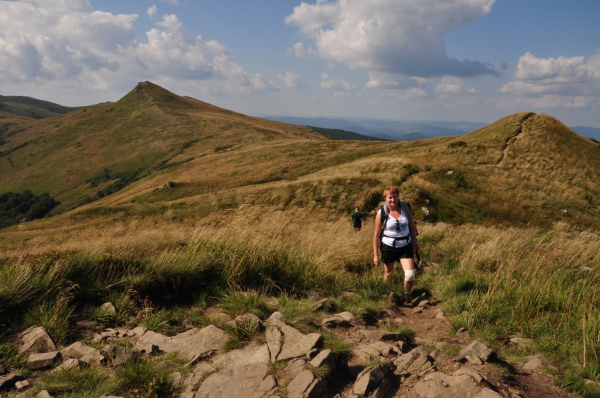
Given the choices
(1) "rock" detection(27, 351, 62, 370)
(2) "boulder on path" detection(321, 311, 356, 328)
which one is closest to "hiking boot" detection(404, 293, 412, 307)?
(2) "boulder on path" detection(321, 311, 356, 328)

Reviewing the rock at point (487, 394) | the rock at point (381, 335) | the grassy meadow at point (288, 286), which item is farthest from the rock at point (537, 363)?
the rock at point (381, 335)

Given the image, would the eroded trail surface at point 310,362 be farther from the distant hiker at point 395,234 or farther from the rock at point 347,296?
the distant hiker at point 395,234

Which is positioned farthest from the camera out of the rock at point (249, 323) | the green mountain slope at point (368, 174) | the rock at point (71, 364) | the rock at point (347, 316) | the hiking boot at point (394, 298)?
the green mountain slope at point (368, 174)

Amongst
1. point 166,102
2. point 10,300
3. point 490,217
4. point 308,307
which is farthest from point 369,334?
point 166,102

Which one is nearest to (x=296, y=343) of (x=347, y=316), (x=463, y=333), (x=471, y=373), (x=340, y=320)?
(x=340, y=320)

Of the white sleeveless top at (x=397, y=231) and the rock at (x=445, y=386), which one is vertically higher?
the white sleeveless top at (x=397, y=231)

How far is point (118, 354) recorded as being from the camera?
435 cm

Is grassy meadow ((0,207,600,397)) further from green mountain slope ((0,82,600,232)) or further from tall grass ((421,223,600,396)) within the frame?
green mountain slope ((0,82,600,232))

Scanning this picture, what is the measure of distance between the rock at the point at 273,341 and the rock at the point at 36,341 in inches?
104

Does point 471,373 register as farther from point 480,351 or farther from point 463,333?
point 463,333

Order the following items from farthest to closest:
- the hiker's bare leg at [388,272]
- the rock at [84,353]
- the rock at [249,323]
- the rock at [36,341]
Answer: the hiker's bare leg at [388,272]
the rock at [249,323]
the rock at [36,341]
the rock at [84,353]

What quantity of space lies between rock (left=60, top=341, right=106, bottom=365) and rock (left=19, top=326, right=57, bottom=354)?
0.67 feet

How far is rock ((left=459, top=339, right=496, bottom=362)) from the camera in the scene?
4180 mm

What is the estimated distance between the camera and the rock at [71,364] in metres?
4.07
